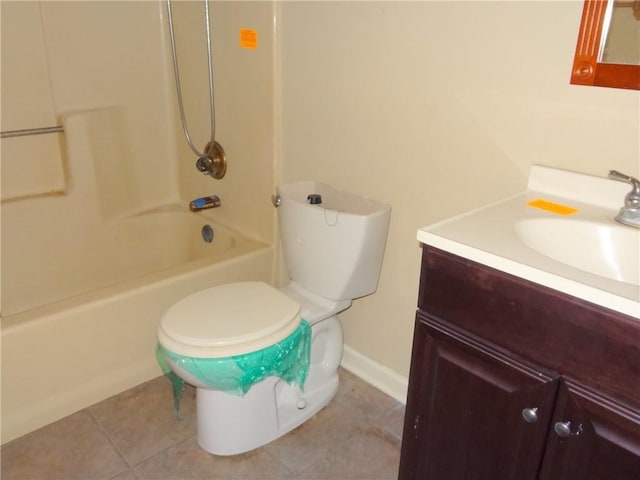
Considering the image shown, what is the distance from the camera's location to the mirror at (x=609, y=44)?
1097 mm

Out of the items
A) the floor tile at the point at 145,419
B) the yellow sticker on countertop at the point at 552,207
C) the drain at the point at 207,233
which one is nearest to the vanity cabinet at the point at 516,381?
the yellow sticker on countertop at the point at 552,207

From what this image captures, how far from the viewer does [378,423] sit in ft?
5.71

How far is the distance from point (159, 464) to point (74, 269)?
992 millimetres

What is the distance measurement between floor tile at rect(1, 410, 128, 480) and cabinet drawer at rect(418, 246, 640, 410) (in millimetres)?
1094

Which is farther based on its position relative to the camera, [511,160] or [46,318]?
[46,318]

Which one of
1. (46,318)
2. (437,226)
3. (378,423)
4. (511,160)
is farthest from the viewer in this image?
(378,423)

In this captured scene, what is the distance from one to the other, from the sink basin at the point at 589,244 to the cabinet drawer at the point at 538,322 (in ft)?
0.56

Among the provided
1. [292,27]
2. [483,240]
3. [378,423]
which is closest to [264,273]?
[378,423]

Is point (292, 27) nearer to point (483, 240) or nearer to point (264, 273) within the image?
point (264, 273)

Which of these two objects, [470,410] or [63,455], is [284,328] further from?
[63,455]

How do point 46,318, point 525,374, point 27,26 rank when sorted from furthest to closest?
point 27,26
point 46,318
point 525,374

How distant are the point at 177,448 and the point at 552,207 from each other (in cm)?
127

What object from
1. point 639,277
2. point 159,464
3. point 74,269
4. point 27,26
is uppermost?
point 27,26

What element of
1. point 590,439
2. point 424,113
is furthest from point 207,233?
point 590,439
